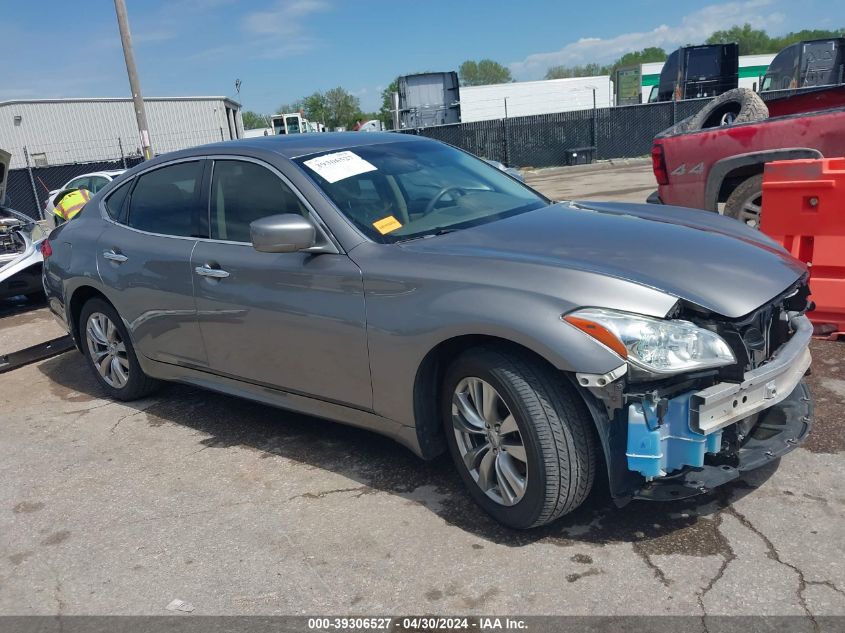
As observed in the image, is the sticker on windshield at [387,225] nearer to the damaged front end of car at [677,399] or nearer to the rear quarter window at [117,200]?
the damaged front end of car at [677,399]

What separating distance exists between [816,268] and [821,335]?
0.45m

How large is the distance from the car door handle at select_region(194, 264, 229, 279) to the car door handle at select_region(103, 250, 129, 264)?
0.86 m

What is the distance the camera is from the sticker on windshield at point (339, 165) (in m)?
3.80

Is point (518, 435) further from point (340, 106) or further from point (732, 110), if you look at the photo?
point (340, 106)

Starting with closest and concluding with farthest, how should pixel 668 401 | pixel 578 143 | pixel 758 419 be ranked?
pixel 668 401
pixel 758 419
pixel 578 143

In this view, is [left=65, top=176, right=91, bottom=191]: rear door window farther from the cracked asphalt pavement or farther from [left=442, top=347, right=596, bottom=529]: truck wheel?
[left=442, top=347, right=596, bottom=529]: truck wheel

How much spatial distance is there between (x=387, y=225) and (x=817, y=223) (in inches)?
122

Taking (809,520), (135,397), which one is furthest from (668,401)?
(135,397)

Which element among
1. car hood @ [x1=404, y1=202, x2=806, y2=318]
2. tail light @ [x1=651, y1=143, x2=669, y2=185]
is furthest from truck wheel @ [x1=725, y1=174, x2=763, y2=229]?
car hood @ [x1=404, y1=202, x2=806, y2=318]

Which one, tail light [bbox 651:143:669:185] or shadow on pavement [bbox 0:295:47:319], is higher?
tail light [bbox 651:143:669:185]

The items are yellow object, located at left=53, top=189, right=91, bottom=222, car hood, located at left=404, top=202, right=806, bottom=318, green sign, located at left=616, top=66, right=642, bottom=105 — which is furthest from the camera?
green sign, located at left=616, top=66, right=642, bottom=105

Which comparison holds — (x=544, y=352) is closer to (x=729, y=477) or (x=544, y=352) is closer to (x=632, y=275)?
(x=632, y=275)

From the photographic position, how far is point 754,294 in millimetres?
2875

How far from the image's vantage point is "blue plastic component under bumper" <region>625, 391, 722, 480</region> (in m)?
2.64
